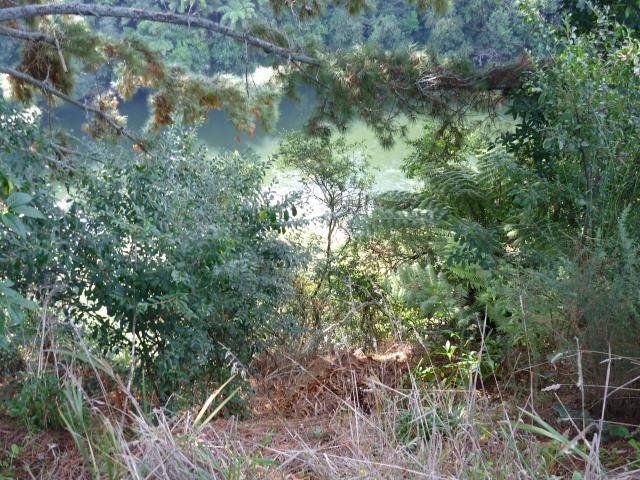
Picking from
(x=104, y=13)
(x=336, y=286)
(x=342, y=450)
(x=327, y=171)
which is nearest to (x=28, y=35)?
(x=104, y=13)

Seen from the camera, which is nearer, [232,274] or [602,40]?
[232,274]

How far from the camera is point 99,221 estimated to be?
3.45 metres

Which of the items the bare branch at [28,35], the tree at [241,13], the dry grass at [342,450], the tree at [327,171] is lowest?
the tree at [327,171]

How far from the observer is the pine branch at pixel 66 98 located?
6617mm

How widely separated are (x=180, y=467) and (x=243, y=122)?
6355 mm

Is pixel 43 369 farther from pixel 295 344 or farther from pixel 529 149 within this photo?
pixel 529 149

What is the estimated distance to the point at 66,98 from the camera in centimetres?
694

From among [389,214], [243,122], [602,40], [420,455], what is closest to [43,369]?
[420,455]

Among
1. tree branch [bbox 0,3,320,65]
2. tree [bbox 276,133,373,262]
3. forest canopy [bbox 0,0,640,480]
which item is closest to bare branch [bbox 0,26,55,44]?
forest canopy [bbox 0,0,640,480]

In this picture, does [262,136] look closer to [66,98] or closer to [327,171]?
[327,171]

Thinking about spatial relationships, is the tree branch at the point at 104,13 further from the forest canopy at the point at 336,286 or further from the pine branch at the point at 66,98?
the pine branch at the point at 66,98

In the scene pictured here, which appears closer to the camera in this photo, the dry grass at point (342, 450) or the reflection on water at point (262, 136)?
the dry grass at point (342, 450)

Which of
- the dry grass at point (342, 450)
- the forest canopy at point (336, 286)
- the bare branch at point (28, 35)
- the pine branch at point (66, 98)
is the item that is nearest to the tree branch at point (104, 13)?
the forest canopy at point (336, 286)

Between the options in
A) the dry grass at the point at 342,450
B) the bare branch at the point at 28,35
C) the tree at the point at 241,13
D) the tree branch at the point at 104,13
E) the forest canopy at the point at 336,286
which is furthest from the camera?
the tree at the point at 241,13
